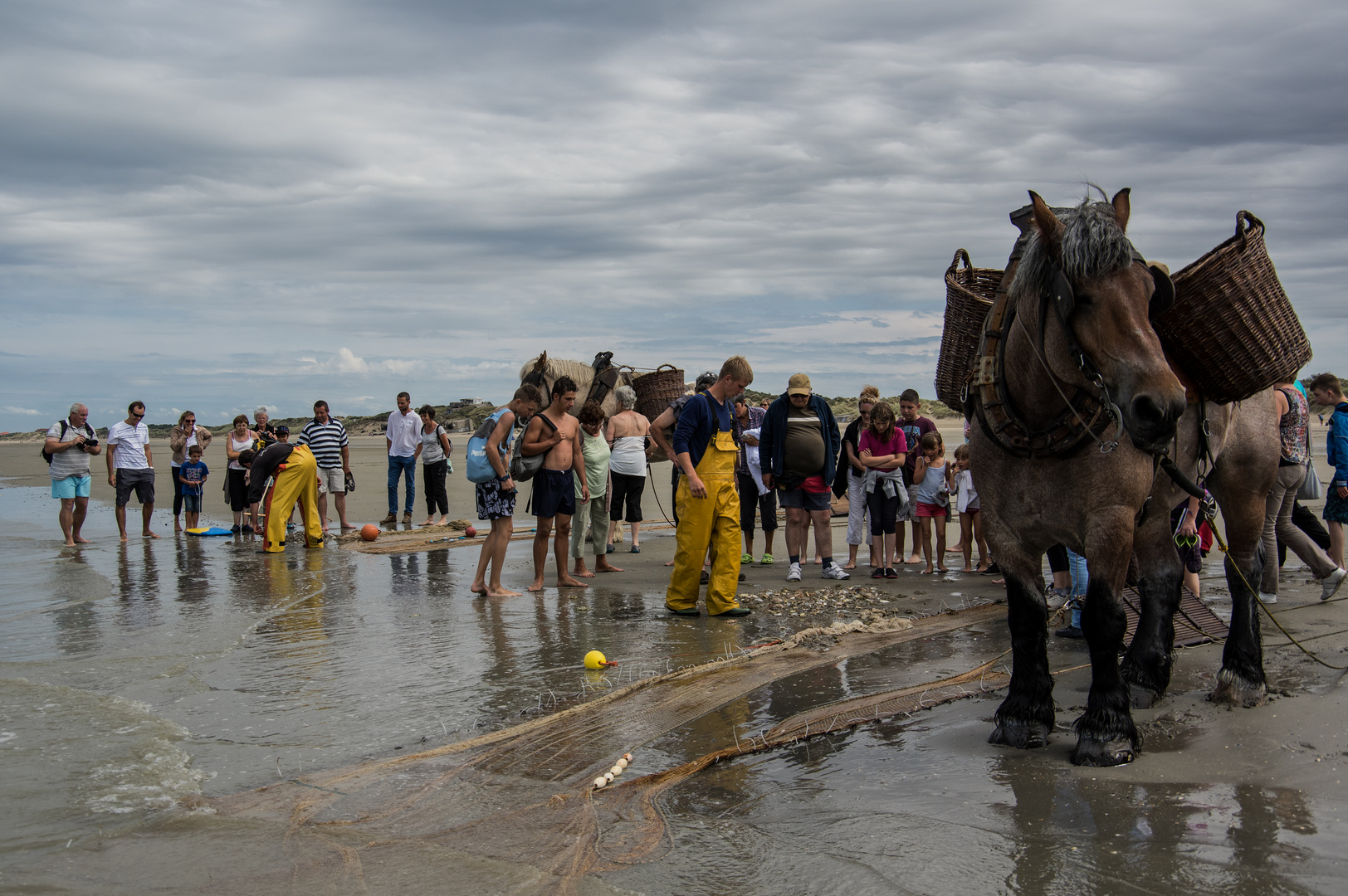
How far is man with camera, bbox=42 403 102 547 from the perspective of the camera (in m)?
14.3

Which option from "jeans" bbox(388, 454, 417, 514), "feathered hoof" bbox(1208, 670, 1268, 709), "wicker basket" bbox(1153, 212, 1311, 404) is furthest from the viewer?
"jeans" bbox(388, 454, 417, 514)

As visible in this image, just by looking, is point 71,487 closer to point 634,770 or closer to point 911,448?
point 911,448

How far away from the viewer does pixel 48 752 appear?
186 inches

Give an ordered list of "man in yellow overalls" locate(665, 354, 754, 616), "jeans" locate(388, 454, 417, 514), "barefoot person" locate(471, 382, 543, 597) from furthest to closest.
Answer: "jeans" locate(388, 454, 417, 514)
"barefoot person" locate(471, 382, 543, 597)
"man in yellow overalls" locate(665, 354, 754, 616)

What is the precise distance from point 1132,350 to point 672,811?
8.39 ft

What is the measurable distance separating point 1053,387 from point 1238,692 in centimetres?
211

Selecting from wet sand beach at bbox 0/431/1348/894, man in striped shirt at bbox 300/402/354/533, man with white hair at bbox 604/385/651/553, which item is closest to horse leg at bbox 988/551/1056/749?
wet sand beach at bbox 0/431/1348/894

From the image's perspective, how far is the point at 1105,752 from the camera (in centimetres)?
421

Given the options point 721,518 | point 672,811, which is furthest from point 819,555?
point 672,811

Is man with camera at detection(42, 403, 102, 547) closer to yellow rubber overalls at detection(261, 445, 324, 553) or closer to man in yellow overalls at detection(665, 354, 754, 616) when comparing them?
yellow rubber overalls at detection(261, 445, 324, 553)

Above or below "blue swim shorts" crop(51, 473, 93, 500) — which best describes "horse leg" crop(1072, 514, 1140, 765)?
below

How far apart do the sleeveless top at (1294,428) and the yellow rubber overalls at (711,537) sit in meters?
4.10

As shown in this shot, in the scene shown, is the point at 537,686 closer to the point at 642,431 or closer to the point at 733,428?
the point at 733,428

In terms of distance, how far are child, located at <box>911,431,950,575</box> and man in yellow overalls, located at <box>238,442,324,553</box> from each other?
7961 millimetres
